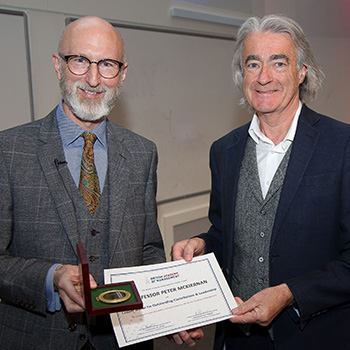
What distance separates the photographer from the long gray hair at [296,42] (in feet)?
5.82

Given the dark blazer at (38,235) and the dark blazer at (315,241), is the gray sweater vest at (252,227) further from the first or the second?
the dark blazer at (38,235)

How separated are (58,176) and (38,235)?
25 cm

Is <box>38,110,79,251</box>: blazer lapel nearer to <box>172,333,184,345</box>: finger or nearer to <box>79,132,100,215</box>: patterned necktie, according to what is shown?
<box>79,132,100,215</box>: patterned necktie

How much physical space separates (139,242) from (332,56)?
463cm

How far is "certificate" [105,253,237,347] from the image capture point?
1372 millimetres

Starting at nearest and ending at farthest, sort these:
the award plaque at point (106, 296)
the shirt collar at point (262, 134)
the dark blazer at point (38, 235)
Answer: the award plaque at point (106, 296), the dark blazer at point (38, 235), the shirt collar at point (262, 134)

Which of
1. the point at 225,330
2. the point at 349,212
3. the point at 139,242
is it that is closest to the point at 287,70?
the point at 349,212

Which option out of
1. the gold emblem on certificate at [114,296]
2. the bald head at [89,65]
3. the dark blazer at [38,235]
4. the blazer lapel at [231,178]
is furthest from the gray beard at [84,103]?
the gold emblem on certificate at [114,296]

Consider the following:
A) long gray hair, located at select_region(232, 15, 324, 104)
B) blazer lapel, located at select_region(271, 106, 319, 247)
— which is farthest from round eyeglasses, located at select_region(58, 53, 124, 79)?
blazer lapel, located at select_region(271, 106, 319, 247)

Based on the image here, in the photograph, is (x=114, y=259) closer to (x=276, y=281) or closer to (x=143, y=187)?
(x=143, y=187)

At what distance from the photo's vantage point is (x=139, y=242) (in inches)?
71.0

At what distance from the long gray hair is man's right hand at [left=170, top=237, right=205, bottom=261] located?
0.88m

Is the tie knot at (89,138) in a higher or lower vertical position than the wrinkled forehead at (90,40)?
lower

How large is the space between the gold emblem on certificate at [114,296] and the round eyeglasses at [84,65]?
3.05ft
